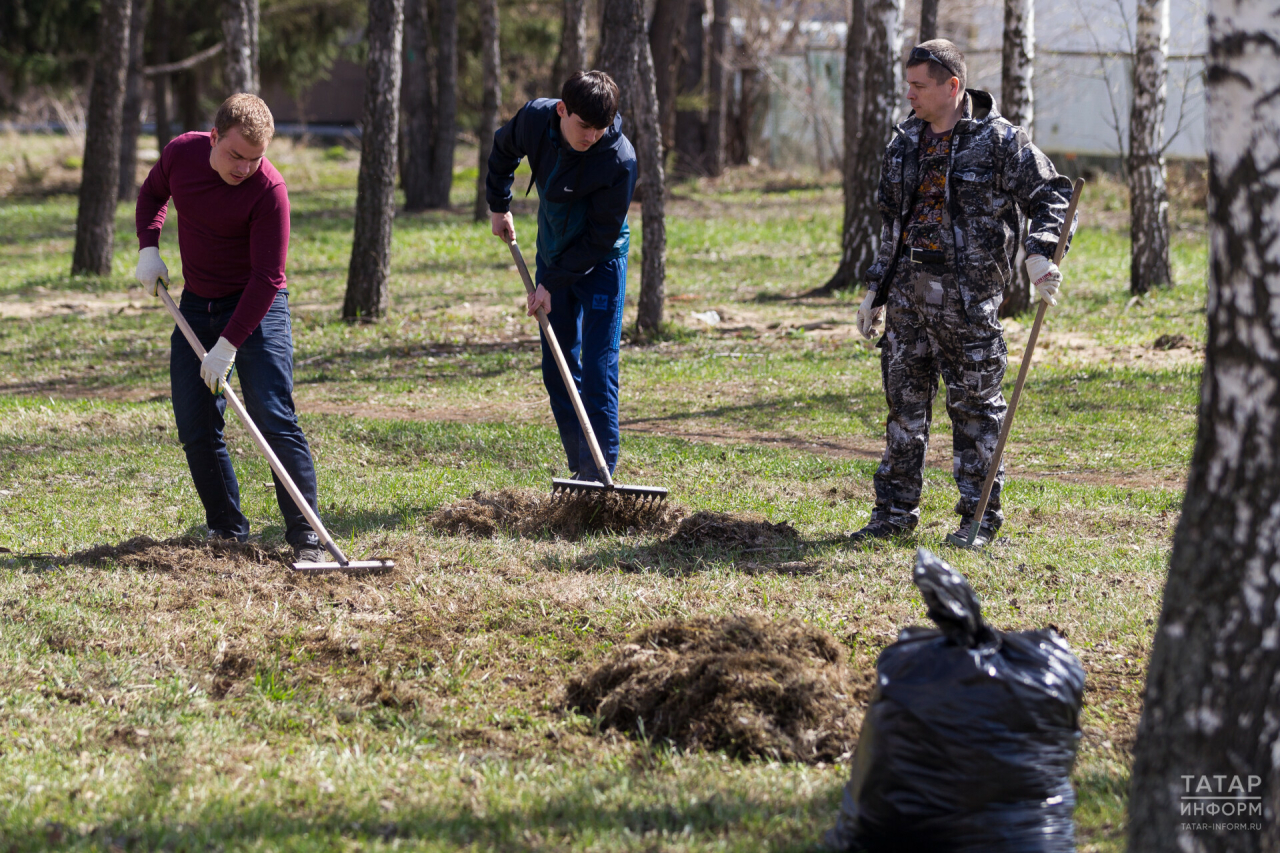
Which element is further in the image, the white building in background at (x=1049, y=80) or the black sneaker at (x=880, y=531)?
the white building in background at (x=1049, y=80)

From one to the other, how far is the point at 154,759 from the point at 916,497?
3.53 meters

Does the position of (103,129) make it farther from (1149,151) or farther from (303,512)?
(1149,151)

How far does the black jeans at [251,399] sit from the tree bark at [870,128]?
868 cm

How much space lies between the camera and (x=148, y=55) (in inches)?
1017

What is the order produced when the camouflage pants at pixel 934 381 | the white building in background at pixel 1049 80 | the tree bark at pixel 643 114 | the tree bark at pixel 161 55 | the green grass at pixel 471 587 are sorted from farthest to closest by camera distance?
1. the tree bark at pixel 161 55
2. the white building in background at pixel 1049 80
3. the tree bark at pixel 643 114
4. the camouflage pants at pixel 934 381
5. the green grass at pixel 471 587

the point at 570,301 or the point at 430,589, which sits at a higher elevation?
the point at 570,301

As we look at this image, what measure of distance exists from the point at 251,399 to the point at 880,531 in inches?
112

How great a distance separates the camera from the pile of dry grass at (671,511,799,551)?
5430 millimetres

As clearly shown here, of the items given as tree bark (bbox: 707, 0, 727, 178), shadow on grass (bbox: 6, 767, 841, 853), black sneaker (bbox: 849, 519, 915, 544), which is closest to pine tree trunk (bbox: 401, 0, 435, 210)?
tree bark (bbox: 707, 0, 727, 178)

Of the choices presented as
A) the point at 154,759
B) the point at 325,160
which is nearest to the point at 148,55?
the point at 325,160

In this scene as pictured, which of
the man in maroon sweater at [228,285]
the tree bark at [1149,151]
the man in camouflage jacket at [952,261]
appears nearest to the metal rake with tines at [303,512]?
the man in maroon sweater at [228,285]

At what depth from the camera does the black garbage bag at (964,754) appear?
106 inches

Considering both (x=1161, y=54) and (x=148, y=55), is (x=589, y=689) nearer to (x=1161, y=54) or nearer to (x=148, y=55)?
(x=1161, y=54)

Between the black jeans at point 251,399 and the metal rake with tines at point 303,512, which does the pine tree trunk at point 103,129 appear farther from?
the metal rake with tines at point 303,512
